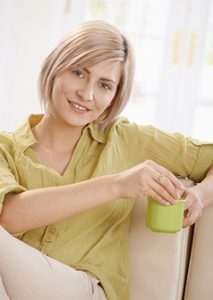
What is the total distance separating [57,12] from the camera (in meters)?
3.54

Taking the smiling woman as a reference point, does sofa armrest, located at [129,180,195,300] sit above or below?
below

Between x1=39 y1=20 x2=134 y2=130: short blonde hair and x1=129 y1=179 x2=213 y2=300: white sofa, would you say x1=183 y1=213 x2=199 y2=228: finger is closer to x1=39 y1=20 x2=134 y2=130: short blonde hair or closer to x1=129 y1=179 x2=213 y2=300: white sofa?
x1=129 y1=179 x2=213 y2=300: white sofa

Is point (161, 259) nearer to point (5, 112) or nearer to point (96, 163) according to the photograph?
point (96, 163)

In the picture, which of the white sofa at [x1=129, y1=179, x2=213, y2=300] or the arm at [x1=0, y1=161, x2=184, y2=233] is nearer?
the arm at [x1=0, y1=161, x2=184, y2=233]

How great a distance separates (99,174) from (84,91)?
26cm

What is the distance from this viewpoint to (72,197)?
1560 mm

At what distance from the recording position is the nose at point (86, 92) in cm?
173

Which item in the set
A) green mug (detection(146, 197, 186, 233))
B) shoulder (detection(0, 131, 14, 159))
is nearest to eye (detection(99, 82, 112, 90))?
shoulder (detection(0, 131, 14, 159))

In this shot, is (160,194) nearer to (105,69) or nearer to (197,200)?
(197,200)

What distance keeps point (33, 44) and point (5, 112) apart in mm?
469

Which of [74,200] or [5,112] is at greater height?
[74,200]

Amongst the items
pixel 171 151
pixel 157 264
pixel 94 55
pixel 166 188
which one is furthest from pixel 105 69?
pixel 157 264

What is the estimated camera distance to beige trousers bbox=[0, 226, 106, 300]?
1.46 meters

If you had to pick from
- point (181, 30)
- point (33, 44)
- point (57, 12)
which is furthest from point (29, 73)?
point (181, 30)
